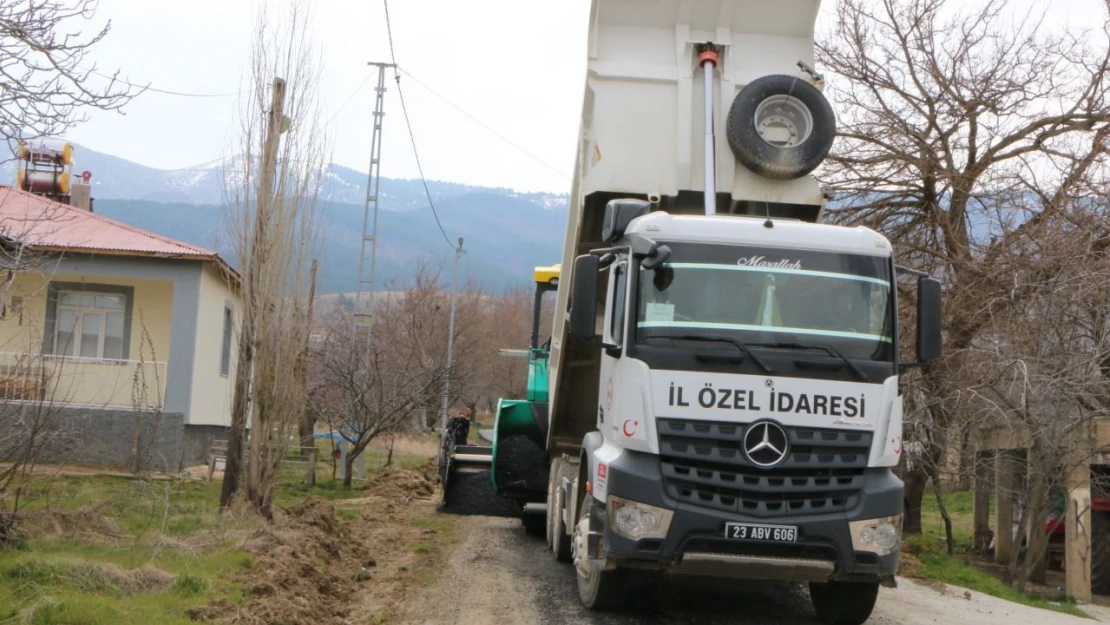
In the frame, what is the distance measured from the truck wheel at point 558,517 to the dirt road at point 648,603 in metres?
0.19

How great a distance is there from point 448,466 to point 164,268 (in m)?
9.01

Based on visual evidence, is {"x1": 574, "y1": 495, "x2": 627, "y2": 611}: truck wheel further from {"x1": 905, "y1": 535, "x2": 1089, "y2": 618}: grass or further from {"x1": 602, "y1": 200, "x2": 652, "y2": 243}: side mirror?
{"x1": 905, "y1": 535, "x2": 1089, "y2": 618}: grass

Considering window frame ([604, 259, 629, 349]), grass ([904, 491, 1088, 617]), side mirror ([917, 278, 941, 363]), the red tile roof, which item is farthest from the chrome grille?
the red tile roof

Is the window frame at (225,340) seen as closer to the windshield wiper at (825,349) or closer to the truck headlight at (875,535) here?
the windshield wiper at (825,349)

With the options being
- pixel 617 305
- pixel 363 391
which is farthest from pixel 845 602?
pixel 363 391

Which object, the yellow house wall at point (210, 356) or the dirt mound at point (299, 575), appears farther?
the yellow house wall at point (210, 356)

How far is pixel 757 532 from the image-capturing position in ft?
24.4

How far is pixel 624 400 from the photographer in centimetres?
790

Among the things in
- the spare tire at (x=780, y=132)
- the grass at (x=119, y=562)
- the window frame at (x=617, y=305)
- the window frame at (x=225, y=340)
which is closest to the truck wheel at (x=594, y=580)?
the window frame at (x=617, y=305)

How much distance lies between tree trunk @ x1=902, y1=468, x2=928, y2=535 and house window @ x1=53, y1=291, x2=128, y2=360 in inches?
594

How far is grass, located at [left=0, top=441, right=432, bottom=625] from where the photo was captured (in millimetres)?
7062

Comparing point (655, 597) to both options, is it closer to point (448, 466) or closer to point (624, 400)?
point (624, 400)

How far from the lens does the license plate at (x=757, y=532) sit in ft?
24.4

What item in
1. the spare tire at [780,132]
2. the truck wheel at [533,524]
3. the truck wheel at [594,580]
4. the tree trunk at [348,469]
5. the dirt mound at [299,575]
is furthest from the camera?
the tree trunk at [348,469]
